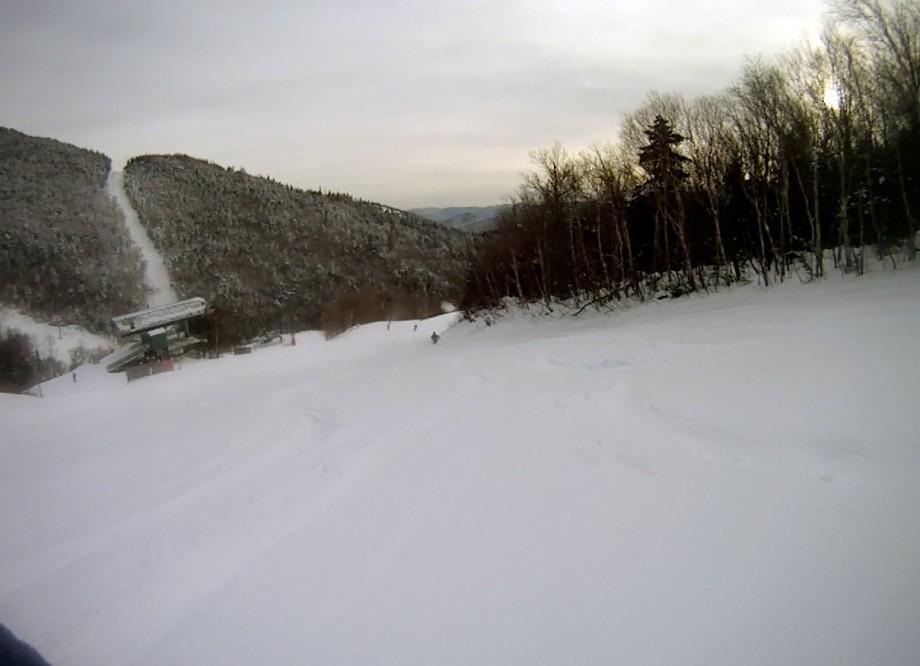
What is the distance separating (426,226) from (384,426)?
280 feet

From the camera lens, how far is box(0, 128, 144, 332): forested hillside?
7598 millimetres

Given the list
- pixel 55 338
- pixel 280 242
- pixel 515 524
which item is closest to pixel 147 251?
pixel 55 338

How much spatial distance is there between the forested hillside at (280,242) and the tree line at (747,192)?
1676 cm

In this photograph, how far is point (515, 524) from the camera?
3.94 meters

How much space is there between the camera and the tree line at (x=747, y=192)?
14.3 m

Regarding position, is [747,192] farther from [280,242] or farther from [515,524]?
[280,242]

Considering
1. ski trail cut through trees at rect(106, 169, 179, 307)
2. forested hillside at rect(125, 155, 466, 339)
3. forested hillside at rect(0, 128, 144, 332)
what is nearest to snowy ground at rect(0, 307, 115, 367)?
forested hillside at rect(0, 128, 144, 332)

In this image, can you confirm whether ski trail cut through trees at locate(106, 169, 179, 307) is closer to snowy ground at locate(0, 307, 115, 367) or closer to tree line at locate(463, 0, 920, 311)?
snowy ground at locate(0, 307, 115, 367)

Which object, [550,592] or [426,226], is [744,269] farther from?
[426,226]

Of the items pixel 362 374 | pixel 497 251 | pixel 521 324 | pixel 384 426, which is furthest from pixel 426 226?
pixel 384 426

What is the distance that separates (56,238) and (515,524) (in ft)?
43.4

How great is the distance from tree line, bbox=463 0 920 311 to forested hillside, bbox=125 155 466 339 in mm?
16764

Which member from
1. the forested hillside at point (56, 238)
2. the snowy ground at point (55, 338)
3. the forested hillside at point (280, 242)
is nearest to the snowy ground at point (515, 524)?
the snowy ground at point (55, 338)

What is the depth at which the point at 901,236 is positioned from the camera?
15.9 m
